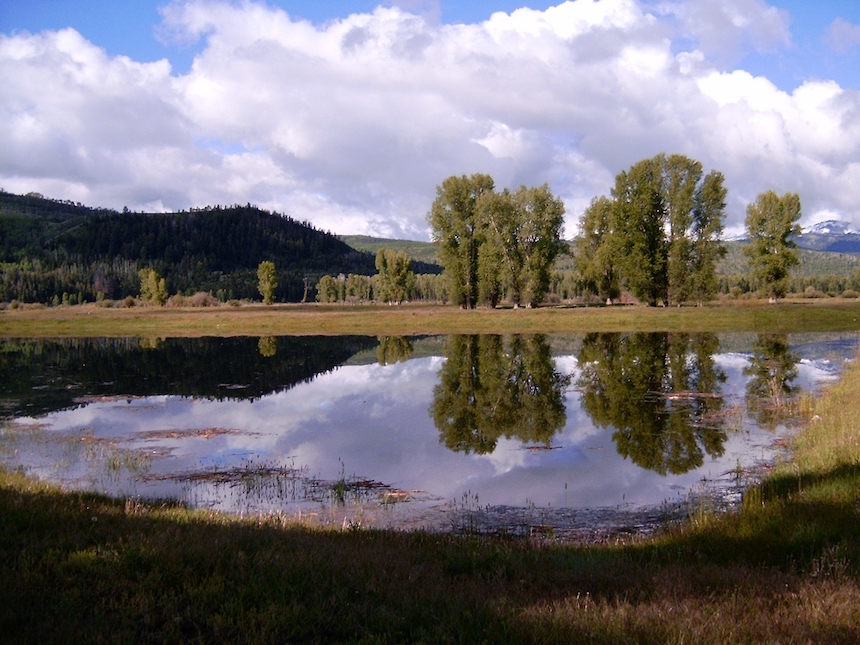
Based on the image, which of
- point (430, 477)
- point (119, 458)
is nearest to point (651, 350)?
point (430, 477)

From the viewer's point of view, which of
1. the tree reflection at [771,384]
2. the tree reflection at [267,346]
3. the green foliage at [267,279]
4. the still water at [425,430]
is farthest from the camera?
the green foliage at [267,279]

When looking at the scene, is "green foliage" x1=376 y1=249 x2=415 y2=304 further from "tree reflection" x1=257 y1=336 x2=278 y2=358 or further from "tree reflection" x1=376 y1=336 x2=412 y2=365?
"tree reflection" x1=257 y1=336 x2=278 y2=358

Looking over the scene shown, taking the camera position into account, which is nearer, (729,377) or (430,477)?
(430,477)

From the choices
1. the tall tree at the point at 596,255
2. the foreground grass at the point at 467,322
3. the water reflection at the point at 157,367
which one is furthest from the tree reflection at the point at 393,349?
the tall tree at the point at 596,255

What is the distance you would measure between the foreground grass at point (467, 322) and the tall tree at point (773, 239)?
21.5ft

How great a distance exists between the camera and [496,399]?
2855cm

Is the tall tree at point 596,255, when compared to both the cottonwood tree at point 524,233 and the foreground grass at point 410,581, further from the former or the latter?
the foreground grass at point 410,581

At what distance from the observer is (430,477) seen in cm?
1684

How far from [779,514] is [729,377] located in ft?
80.3

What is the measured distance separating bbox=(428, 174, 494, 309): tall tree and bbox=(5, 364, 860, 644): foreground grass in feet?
248

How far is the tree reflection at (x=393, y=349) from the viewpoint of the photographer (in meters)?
47.7

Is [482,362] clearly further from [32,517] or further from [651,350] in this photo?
[32,517]

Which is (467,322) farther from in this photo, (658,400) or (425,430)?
(425,430)

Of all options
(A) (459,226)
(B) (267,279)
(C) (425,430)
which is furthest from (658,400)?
(B) (267,279)
